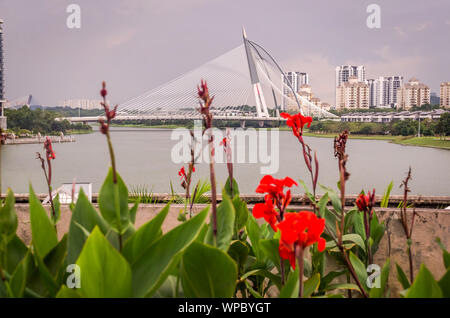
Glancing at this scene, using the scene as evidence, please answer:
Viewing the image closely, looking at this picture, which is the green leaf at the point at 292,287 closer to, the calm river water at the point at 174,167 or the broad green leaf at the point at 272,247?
the broad green leaf at the point at 272,247

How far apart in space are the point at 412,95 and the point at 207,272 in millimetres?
5432

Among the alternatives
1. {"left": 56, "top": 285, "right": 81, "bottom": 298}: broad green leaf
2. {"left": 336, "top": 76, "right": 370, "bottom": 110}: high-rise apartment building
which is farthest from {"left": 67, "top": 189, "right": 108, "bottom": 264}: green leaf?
{"left": 336, "top": 76, "right": 370, "bottom": 110}: high-rise apartment building

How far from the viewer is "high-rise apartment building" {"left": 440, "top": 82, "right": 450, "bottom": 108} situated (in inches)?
176

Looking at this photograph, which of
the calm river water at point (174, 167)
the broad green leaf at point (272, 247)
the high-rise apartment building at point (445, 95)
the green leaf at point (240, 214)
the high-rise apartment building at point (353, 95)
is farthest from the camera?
the calm river water at point (174, 167)

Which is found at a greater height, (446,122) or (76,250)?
(446,122)

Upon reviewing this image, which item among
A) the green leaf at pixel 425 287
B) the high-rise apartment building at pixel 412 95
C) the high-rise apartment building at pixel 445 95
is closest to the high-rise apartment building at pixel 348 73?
the high-rise apartment building at pixel 412 95

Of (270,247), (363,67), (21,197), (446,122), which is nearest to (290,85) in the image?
(363,67)

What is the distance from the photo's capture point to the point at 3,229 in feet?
1.95

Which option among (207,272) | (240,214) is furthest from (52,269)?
(240,214)

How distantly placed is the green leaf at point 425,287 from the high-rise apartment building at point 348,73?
219 inches

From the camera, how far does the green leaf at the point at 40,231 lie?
64cm

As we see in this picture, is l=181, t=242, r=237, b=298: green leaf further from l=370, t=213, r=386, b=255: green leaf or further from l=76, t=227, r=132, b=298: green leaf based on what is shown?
l=370, t=213, r=386, b=255: green leaf
